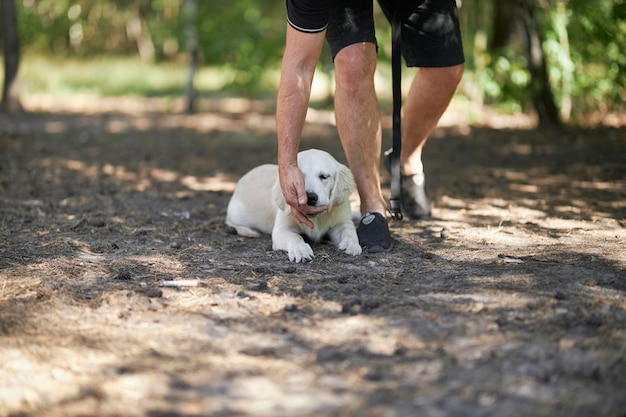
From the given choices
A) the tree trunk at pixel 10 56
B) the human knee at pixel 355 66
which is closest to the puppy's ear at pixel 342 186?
the human knee at pixel 355 66

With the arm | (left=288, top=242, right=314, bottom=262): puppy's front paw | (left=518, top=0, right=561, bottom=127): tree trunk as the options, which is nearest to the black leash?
the arm

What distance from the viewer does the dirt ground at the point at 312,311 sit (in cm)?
203

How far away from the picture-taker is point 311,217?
3789 mm

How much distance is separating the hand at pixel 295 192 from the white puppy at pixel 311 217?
62 mm

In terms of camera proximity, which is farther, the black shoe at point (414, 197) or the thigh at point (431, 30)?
the black shoe at point (414, 197)

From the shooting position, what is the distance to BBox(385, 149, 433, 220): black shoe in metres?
4.41

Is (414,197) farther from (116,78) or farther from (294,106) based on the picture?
(116,78)

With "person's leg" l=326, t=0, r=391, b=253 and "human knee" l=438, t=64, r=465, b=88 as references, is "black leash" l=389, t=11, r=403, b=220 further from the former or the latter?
"human knee" l=438, t=64, r=465, b=88

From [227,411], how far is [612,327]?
1.35m

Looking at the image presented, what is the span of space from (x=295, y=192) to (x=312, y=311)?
0.95 m

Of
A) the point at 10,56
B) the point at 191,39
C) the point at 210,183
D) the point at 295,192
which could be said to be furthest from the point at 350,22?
the point at 10,56

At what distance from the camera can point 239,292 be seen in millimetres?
2928

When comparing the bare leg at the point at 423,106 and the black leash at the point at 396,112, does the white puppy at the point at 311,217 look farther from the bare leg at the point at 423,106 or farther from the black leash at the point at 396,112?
the bare leg at the point at 423,106

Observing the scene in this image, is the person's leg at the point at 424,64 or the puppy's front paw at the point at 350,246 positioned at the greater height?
the person's leg at the point at 424,64
